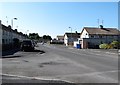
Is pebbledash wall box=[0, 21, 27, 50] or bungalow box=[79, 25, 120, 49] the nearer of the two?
pebbledash wall box=[0, 21, 27, 50]

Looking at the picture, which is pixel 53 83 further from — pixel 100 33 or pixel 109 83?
pixel 100 33

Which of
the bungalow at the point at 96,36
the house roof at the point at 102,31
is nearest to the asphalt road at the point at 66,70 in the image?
the bungalow at the point at 96,36

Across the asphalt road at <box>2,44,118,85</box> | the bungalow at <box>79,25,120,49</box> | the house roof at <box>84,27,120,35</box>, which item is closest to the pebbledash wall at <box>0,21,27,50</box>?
the bungalow at <box>79,25,120,49</box>

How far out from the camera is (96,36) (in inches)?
3632

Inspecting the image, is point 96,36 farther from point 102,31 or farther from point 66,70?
point 66,70

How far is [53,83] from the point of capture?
1171cm

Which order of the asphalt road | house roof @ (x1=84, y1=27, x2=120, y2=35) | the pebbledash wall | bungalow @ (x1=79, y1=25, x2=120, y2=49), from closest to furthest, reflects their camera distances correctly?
the asphalt road → the pebbledash wall → bungalow @ (x1=79, y1=25, x2=120, y2=49) → house roof @ (x1=84, y1=27, x2=120, y2=35)

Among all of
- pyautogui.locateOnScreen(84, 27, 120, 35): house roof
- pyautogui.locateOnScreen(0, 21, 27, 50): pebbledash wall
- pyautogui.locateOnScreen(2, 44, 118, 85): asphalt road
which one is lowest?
pyautogui.locateOnScreen(2, 44, 118, 85): asphalt road

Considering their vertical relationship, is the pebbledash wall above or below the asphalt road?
above

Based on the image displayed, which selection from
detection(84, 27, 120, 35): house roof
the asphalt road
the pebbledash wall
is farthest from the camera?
detection(84, 27, 120, 35): house roof

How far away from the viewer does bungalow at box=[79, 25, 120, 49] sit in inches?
3108

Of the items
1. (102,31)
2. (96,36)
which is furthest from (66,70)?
(102,31)

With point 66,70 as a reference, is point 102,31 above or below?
above

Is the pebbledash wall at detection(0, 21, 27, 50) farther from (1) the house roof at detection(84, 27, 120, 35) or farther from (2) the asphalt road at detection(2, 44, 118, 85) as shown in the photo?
(2) the asphalt road at detection(2, 44, 118, 85)
